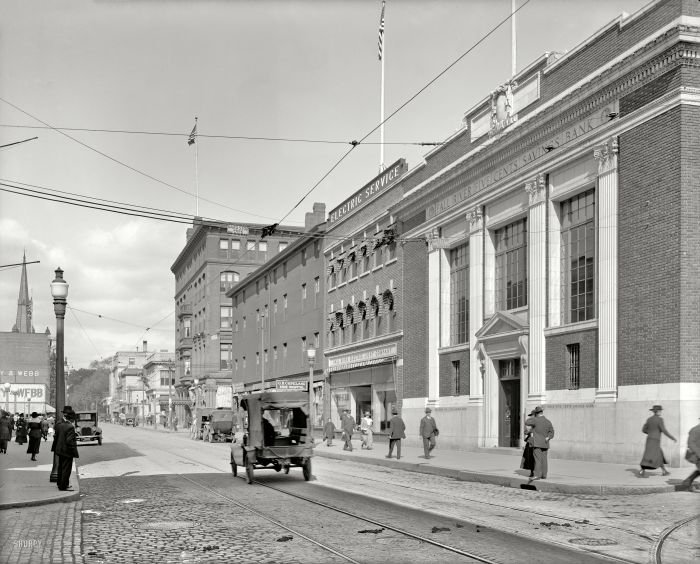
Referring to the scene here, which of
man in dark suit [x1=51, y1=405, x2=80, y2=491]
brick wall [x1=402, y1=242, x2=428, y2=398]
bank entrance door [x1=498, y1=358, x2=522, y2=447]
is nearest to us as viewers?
man in dark suit [x1=51, y1=405, x2=80, y2=491]

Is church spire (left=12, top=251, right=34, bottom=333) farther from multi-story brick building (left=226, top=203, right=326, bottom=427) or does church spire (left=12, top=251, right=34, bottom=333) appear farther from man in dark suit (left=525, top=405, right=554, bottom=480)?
man in dark suit (left=525, top=405, right=554, bottom=480)

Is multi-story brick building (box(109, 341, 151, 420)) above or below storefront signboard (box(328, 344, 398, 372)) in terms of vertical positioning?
below

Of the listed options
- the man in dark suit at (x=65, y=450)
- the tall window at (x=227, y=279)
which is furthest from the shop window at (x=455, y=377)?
the tall window at (x=227, y=279)

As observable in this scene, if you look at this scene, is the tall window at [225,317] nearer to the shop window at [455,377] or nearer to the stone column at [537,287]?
the shop window at [455,377]

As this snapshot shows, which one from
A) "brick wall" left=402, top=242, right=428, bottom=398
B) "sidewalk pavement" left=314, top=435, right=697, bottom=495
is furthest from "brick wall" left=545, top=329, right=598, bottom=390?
"brick wall" left=402, top=242, right=428, bottom=398

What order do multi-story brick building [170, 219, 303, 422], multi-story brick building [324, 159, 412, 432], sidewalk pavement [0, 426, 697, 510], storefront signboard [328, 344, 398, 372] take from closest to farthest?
sidewalk pavement [0, 426, 697, 510] < multi-story brick building [324, 159, 412, 432] < storefront signboard [328, 344, 398, 372] < multi-story brick building [170, 219, 303, 422]

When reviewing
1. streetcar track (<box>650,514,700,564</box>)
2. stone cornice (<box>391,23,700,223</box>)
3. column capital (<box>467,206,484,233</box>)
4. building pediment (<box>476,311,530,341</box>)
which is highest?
stone cornice (<box>391,23,700,223</box>)

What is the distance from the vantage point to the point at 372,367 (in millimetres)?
43188

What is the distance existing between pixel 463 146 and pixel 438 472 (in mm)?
14957

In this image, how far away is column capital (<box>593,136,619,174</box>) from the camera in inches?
945

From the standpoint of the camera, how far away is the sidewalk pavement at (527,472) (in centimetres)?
1702

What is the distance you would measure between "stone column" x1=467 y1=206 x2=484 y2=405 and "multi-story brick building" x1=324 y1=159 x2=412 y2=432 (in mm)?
7205

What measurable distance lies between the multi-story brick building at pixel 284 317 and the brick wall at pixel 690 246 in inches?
1038

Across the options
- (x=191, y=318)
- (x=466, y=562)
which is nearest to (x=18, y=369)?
(x=191, y=318)
